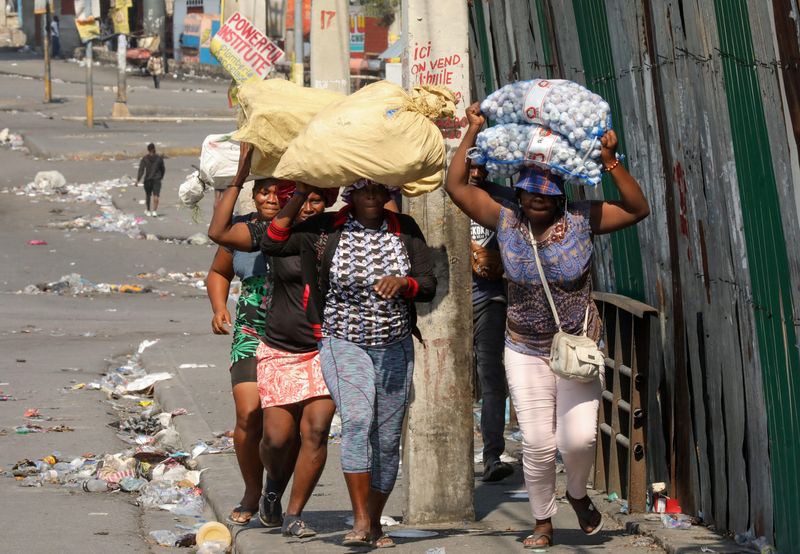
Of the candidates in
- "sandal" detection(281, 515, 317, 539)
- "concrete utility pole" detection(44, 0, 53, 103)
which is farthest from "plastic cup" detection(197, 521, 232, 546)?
"concrete utility pole" detection(44, 0, 53, 103)

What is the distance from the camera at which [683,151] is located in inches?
248

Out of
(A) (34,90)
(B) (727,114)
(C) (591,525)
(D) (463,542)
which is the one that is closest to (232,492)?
(D) (463,542)

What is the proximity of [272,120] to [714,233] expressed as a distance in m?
2.03

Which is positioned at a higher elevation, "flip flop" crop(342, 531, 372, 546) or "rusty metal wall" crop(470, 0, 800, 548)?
→ "rusty metal wall" crop(470, 0, 800, 548)

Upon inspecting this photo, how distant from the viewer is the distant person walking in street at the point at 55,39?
6912cm

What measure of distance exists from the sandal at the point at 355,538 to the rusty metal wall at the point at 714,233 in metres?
1.53

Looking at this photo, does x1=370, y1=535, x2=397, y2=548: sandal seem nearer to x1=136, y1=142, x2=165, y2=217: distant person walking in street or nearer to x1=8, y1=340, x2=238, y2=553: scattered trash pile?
x1=8, y1=340, x2=238, y2=553: scattered trash pile

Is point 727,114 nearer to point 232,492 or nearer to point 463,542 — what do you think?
point 463,542

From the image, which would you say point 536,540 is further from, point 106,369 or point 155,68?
point 155,68

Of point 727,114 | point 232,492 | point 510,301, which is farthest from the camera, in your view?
point 232,492

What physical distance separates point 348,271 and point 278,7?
5239cm

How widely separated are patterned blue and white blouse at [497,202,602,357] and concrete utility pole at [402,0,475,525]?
62cm

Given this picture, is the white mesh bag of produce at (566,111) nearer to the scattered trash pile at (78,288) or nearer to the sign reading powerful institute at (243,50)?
the sign reading powerful institute at (243,50)

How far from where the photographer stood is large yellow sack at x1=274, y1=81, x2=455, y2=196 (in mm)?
5969
